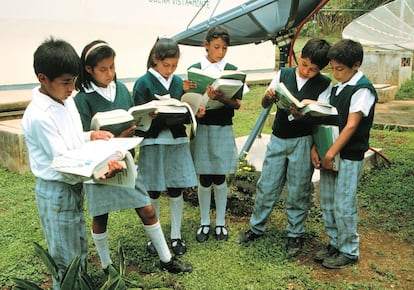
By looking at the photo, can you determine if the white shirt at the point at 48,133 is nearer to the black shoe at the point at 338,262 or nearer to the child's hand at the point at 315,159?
the child's hand at the point at 315,159

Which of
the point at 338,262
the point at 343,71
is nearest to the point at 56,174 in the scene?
the point at 343,71

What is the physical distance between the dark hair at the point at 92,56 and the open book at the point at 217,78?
0.59m

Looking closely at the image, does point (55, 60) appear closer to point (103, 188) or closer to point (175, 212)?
point (103, 188)

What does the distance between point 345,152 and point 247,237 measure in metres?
0.96

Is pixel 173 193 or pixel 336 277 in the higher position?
pixel 173 193

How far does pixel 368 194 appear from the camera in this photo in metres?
4.14

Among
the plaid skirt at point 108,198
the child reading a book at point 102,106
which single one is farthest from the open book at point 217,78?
the plaid skirt at point 108,198

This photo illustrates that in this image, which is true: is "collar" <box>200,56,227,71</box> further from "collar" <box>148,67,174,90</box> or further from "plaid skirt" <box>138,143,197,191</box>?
"plaid skirt" <box>138,143,197,191</box>

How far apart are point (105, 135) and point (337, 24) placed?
18.4 meters

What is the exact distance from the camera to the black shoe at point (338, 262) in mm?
2863

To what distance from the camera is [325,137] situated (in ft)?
9.04

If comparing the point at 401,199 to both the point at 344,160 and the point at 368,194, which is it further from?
the point at 344,160

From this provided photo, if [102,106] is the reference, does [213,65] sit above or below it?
above

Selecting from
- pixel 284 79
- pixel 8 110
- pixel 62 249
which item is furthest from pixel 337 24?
pixel 62 249
